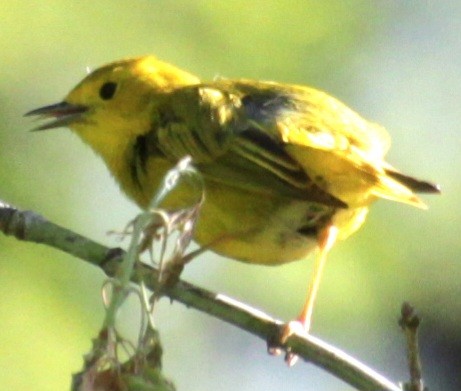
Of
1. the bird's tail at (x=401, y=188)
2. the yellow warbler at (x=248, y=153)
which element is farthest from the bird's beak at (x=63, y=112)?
the bird's tail at (x=401, y=188)

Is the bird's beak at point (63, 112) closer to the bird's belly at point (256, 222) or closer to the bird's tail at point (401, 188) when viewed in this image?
the bird's belly at point (256, 222)

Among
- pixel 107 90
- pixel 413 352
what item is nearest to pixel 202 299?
pixel 413 352

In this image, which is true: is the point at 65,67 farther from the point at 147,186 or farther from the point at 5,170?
the point at 147,186

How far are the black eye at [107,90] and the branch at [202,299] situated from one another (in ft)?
5.07

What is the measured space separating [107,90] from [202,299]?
2130mm

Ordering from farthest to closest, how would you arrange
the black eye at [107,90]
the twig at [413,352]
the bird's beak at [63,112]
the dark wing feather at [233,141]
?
the black eye at [107,90], the bird's beak at [63,112], the dark wing feather at [233,141], the twig at [413,352]

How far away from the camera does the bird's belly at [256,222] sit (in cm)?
446

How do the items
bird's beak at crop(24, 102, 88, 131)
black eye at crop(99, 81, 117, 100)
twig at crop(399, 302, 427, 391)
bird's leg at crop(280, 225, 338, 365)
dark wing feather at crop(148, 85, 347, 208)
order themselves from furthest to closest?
1. black eye at crop(99, 81, 117, 100)
2. bird's beak at crop(24, 102, 88, 131)
3. bird's leg at crop(280, 225, 338, 365)
4. dark wing feather at crop(148, 85, 347, 208)
5. twig at crop(399, 302, 427, 391)

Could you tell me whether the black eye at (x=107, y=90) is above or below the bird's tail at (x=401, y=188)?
below

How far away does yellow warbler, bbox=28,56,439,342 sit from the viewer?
4.24 metres

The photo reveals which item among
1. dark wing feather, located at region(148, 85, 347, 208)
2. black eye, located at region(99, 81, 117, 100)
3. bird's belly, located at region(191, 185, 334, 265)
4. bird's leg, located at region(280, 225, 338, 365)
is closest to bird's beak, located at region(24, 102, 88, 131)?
black eye, located at region(99, 81, 117, 100)

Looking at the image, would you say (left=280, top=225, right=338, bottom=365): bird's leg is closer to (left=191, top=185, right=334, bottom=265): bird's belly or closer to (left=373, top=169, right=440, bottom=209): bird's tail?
(left=191, top=185, right=334, bottom=265): bird's belly

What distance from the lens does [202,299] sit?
3.45m

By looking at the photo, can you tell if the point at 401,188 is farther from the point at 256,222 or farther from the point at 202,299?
the point at 202,299
